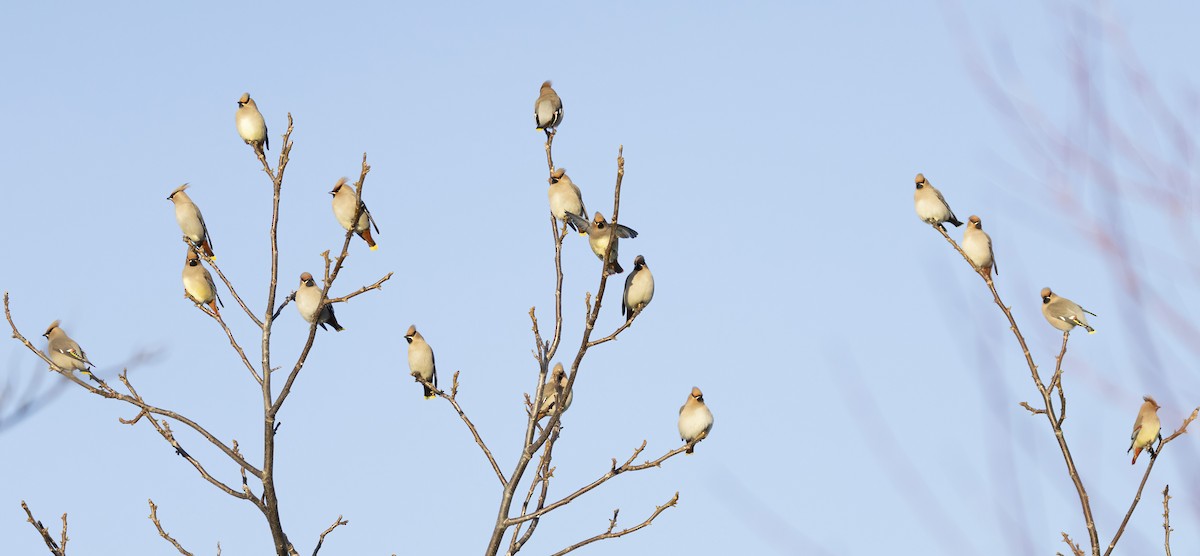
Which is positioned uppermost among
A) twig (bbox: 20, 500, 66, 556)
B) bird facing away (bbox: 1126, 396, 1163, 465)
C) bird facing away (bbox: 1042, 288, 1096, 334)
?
bird facing away (bbox: 1042, 288, 1096, 334)

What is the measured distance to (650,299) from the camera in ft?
21.9

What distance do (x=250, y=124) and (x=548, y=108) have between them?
224 centimetres

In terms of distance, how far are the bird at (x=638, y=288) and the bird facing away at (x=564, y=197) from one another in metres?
1.20

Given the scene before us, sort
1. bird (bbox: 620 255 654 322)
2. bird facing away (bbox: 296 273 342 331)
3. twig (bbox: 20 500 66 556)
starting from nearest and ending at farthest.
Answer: twig (bbox: 20 500 66 556) → bird (bbox: 620 255 654 322) → bird facing away (bbox: 296 273 342 331)

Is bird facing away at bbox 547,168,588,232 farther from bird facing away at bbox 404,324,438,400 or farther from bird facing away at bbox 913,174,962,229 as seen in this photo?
bird facing away at bbox 913,174,962,229

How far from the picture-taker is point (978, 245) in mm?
9430

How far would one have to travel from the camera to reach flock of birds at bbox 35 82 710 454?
6.77m

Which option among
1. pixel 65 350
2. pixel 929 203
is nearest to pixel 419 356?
pixel 65 350

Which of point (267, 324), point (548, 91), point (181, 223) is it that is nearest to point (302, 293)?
point (181, 223)

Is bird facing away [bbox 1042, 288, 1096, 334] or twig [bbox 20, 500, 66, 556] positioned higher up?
bird facing away [bbox 1042, 288, 1096, 334]

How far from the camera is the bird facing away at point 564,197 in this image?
7.96 metres

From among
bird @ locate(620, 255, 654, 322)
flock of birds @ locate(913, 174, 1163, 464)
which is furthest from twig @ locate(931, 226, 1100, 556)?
flock of birds @ locate(913, 174, 1163, 464)

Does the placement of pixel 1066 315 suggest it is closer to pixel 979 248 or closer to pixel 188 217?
pixel 979 248

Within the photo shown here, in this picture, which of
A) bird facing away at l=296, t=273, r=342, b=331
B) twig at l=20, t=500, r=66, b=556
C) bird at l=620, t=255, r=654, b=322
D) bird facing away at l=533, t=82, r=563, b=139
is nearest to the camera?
twig at l=20, t=500, r=66, b=556
